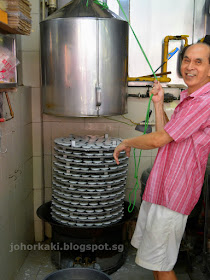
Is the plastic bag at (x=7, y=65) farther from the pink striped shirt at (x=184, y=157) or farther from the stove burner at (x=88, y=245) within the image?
the stove burner at (x=88, y=245)

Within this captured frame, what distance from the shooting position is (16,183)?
282 cm

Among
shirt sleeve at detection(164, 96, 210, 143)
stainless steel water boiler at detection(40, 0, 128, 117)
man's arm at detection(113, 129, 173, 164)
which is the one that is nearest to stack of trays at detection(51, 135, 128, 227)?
stainless steel water boiler at detection(40, 0, 128, 117)

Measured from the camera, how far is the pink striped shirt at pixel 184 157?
1863 millimetres

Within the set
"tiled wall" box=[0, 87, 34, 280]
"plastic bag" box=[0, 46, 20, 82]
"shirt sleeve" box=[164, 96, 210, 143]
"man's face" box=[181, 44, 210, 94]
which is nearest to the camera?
"shirt sleeve" box=[164, 96, 210, 143]

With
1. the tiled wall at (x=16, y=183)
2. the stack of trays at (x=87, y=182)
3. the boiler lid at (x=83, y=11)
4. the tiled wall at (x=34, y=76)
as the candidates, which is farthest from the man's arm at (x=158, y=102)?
the tiled wall at (x=34, y=76)

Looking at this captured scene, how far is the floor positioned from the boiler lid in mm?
2030

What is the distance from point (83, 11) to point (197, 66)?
1057 mm

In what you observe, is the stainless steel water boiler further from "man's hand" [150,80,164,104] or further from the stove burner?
the stove burner

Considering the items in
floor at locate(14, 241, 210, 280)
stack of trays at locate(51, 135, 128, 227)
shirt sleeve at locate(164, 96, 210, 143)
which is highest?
shirt sleeve at locate(164, 96, 210, 143)

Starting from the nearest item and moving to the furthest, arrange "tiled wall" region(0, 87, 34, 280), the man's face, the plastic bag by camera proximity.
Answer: the man's face, the plastic bag, "tiled wall" region(0, 87, 34, 280)

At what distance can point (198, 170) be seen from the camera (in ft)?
6.63

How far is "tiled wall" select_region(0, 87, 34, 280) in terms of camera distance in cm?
253

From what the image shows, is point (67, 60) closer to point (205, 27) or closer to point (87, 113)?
point (87, 113)

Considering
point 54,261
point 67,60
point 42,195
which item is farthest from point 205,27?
point 54,261
